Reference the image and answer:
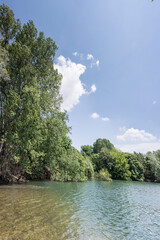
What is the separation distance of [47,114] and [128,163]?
174 ft

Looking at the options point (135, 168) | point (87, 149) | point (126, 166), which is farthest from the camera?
point (87, 149)

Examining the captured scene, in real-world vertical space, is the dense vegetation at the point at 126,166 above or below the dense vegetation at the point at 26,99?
below

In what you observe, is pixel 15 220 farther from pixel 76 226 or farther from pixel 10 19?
pixel 10 19

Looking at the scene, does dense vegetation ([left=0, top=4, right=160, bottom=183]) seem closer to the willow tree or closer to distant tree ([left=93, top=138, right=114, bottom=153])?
the willow tree

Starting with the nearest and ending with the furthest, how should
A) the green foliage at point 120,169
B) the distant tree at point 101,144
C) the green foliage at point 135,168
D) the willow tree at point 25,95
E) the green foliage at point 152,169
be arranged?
1. the willow tree at point 25,95
2. the green foliage at point 120,169
3. the green foliage at point 152,169
4. the green foliage at point 135,168
5. the distant tree at point 101,144

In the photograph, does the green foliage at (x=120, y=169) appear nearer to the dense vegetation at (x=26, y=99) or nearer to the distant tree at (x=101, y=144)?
the distant tree at (x=101, y=144)

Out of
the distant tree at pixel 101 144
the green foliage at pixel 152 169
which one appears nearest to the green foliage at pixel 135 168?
the green foliage at pixel 152 169

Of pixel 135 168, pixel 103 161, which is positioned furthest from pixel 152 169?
pixel 103 161

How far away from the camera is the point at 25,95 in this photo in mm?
14812

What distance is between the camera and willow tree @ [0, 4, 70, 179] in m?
15.1

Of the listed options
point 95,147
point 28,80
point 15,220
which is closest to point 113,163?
point 95,147

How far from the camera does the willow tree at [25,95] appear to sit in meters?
15.1

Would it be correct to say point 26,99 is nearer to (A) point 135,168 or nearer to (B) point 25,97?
(B) point 25,97

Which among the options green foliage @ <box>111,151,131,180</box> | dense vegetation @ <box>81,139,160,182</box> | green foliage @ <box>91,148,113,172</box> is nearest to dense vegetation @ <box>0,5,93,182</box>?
dense vegetation @ <box>81,139,160,182</box>
